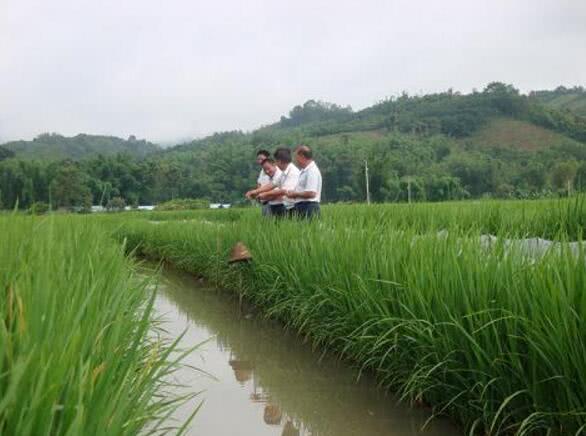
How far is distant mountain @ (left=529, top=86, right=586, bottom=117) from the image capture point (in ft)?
273

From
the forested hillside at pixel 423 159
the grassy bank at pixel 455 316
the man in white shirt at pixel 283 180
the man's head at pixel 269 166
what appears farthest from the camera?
the forested hillside at pixel 423 159

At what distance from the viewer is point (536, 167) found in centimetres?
4431

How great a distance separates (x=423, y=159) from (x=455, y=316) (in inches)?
2070

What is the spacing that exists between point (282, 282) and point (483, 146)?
62.0 m

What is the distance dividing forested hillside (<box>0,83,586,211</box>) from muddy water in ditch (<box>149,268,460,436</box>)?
21.3m

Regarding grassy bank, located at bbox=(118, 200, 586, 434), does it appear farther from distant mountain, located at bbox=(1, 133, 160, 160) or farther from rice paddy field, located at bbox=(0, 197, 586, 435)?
distant mountain, located at bbox=(1, 133, 160, 160)

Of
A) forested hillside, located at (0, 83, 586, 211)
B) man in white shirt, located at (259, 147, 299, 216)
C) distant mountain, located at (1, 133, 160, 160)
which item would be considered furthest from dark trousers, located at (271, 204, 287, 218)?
distant mountain, located at (1, 133, 160, 160)

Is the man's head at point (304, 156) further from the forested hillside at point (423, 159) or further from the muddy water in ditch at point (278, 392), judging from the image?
the forested hillside at point (423, 159)

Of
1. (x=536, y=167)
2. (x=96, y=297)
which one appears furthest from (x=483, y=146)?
(x=96, y=297)

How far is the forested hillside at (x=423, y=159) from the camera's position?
41.6 meters

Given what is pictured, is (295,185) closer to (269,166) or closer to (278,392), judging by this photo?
(269,166)

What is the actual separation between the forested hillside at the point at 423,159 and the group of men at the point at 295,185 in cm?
1909

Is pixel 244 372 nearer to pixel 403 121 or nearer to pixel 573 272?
pixel 573 272

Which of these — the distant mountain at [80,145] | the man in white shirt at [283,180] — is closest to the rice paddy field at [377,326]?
the man in white shirt at [283,180]
